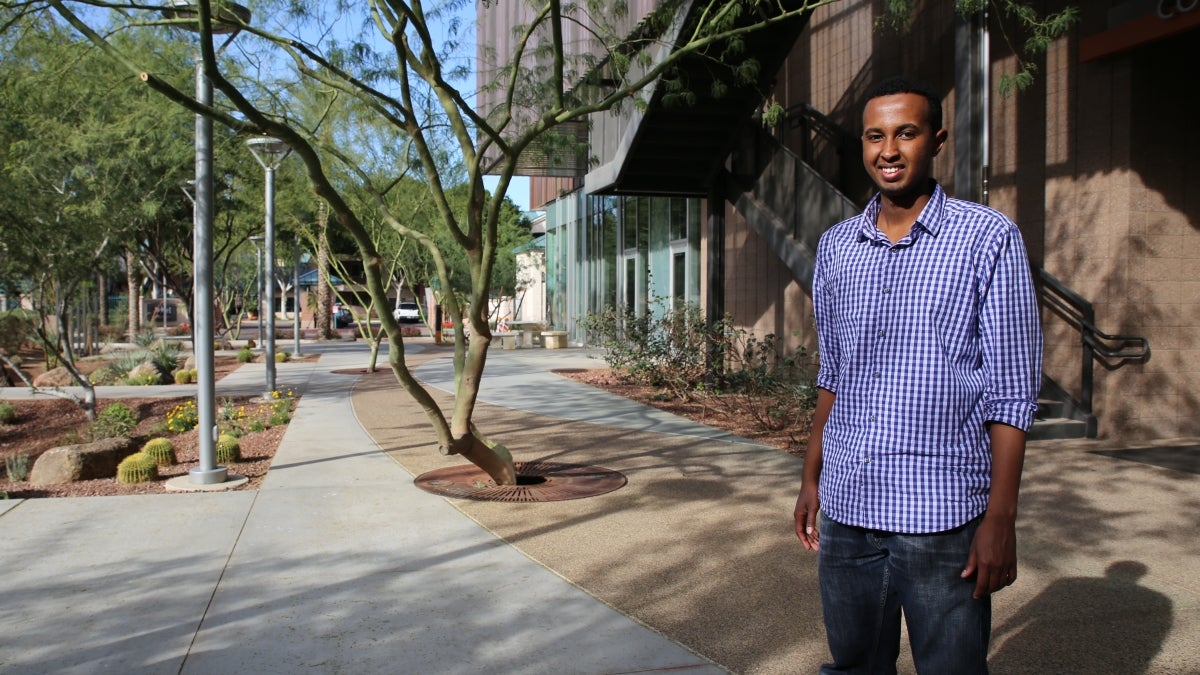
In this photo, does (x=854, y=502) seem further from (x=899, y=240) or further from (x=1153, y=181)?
(x=1153, y=181)

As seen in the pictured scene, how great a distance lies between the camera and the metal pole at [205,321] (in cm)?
770

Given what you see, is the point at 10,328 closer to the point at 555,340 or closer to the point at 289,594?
the point at 555,340

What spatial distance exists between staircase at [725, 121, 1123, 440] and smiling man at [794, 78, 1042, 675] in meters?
7.85

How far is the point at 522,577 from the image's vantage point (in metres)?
5.13

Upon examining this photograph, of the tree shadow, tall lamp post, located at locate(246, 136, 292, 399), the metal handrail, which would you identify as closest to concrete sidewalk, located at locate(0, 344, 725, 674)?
the tree shadow

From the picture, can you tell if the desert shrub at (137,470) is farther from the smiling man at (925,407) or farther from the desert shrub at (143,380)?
the desert shrub at (143,380)

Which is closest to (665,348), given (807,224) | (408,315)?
(807,224)

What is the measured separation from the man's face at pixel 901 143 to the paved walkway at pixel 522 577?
2.28 metres

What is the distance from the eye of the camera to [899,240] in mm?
2383

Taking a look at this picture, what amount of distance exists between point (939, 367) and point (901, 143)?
1.82 feet

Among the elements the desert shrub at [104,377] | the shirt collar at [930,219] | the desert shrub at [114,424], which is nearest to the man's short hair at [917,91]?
the shirt collar at [930,219]

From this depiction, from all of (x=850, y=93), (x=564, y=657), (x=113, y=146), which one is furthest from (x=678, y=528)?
(x=113, y=146)

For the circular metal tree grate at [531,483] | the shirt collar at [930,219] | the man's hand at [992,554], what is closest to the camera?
the man's hand at [992,554]

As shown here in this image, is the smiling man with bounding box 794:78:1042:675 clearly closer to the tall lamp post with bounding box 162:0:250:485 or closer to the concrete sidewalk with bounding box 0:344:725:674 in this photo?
the concrete sidewalk with bounding box 0:344:725:674
